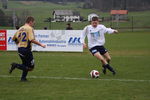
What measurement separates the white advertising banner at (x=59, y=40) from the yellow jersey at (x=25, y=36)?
1179 cm

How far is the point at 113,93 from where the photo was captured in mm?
9039

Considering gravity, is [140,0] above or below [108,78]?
above

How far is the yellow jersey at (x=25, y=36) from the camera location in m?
10.3

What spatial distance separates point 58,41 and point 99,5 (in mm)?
73667

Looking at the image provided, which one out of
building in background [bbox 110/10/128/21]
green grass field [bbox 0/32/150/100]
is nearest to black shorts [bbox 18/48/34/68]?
green grass field [bbox 0/32/150/100]

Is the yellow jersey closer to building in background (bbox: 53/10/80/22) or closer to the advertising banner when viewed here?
the advertising banner

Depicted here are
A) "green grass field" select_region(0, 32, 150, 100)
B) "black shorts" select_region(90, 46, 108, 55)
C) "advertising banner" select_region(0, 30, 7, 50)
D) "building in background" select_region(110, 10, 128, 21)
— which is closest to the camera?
"green grass field" select_region(0, 32, 150, 100)

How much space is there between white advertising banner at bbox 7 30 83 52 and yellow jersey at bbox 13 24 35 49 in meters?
11.8

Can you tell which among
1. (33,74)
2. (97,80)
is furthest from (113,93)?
(33,74)

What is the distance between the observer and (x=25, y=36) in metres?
10.3

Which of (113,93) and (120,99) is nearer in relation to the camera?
(120,99)

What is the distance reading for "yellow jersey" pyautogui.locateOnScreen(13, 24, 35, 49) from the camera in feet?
33.8

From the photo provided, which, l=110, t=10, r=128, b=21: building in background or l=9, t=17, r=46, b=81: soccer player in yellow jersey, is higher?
l=110, t=10, r=128, b=21: building in background

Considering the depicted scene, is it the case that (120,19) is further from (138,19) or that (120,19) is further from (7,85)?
(7,85)
